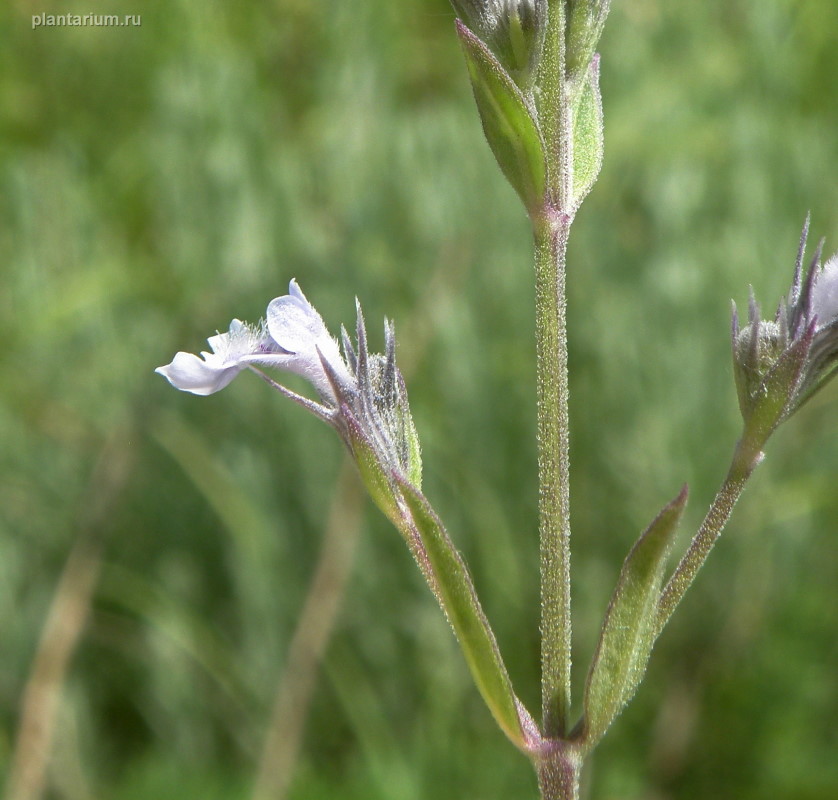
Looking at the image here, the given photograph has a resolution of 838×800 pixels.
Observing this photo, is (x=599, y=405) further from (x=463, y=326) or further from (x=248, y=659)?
(x=248, y=659)

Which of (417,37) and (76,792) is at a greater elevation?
(417,37)

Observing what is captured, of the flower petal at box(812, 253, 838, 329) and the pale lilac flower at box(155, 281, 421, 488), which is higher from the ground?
the pale lilac flower at box(155, 281, 421, 488)

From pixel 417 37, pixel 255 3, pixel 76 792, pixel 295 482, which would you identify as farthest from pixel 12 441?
pixel 417 37

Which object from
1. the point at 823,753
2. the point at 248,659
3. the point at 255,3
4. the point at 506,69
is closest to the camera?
the point at 506,69

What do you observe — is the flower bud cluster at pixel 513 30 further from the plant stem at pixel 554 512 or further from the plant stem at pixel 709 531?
the plant stem at pixel 709 531

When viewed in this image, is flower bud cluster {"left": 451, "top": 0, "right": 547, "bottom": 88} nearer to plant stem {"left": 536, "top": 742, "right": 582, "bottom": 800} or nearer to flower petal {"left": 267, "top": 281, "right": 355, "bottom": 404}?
flower petal {"left": 267, "top": 281, "right": 355, "bottom": 404}

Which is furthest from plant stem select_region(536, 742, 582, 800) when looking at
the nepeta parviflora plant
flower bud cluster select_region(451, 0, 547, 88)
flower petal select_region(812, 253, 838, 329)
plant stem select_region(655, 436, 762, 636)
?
flower bud cluster select_region(451, 0, 547, 88)

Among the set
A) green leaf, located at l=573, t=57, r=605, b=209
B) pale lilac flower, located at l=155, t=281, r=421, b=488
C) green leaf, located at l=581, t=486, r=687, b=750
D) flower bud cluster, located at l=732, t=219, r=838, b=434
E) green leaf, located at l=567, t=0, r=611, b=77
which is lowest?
green leaf, located at l=581, t=486, r=687, b=750

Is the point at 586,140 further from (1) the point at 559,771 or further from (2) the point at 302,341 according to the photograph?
(1) the point at 559,771
